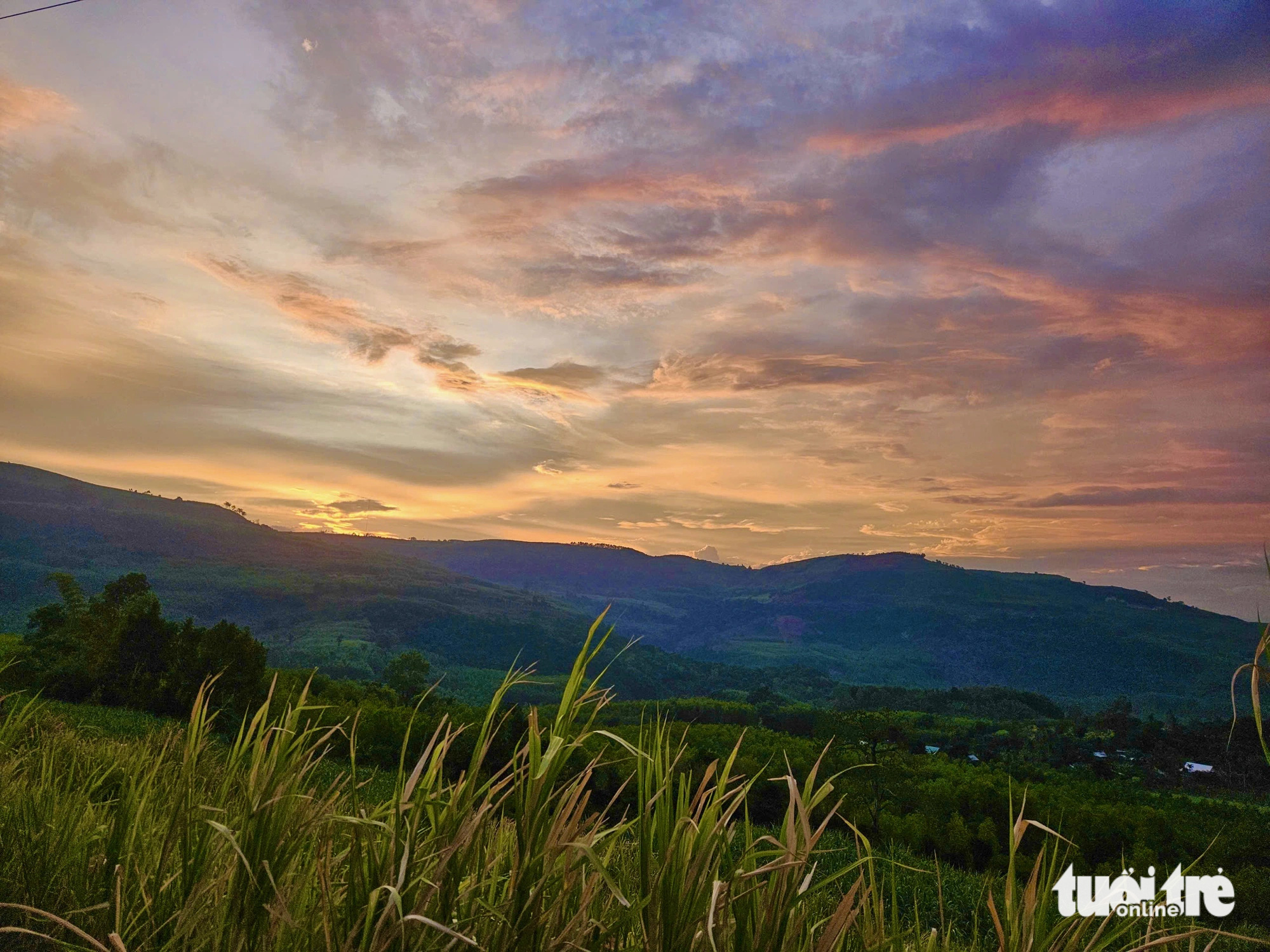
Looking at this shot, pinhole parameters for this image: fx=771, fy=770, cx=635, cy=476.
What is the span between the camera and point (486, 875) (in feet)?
8.13

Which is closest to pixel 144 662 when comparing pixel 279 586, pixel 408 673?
pixel 408 673

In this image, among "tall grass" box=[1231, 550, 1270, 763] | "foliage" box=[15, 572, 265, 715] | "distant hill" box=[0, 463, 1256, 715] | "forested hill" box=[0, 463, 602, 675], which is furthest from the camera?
"forested hill" box=[0, 463, 602, 675]

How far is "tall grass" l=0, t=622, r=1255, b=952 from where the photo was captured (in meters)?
1.91

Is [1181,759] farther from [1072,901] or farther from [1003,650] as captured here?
[1003,650]

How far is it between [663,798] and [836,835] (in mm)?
10283

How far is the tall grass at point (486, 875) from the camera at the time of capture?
1914 mm

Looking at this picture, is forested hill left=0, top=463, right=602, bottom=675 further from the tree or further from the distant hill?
the tree

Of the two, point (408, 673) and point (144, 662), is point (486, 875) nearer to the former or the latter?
point (144, 662)

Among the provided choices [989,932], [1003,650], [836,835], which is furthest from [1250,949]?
[1003,650]

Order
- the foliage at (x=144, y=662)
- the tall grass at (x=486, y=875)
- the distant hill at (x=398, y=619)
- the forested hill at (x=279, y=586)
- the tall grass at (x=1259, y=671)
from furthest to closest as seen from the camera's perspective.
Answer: the forested hill at (x=279, y=586), the distant hill at (x=398, y=619), the foliage at (x=144, y=662), the tall grass at (x=486, y=875), the tall grass at (x=1259, y=671)

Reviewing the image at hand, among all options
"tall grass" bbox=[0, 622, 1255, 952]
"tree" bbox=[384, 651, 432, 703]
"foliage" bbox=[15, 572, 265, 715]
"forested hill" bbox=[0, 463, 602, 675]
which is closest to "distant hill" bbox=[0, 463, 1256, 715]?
"forested hill" bbox=[0, 463, 602, 675]

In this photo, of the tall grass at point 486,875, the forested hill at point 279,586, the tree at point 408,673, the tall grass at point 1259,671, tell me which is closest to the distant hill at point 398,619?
the forested hill at point 279,586

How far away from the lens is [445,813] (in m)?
2.19

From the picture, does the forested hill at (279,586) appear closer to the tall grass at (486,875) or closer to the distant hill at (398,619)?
the distant hill at (398,619)
